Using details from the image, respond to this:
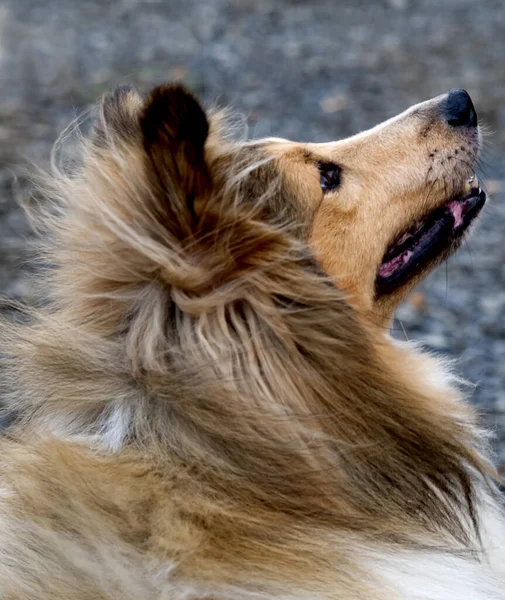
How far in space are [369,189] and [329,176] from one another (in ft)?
0.45

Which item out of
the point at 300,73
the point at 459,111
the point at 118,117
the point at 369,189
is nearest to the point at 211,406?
the point at 118,117

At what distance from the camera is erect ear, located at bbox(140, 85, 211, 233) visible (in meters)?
2.39

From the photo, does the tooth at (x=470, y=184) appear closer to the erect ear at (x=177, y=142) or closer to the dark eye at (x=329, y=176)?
the dark eye at (x=329, y=176)

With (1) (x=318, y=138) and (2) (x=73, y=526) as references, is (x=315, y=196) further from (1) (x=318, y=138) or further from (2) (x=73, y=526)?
(1) (x=318, y=138)

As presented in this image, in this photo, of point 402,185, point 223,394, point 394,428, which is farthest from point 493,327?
point 223,394

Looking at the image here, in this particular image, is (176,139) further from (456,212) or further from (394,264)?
(456,212)

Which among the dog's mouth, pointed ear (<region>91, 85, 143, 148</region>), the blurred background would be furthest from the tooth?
the blurred background

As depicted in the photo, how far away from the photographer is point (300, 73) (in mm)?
11867

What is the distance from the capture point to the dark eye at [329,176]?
10.4ft

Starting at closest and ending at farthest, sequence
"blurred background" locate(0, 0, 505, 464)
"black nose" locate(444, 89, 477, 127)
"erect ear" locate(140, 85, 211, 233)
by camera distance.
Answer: "erect ear" locate(140, 85, 211, 233), "black nose" locate(444, 89, 477, 127), "blurred background" locate(0, 0, 505, 464)

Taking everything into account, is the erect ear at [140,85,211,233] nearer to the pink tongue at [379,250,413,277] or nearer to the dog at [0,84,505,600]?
the dog at [0,84,505,600]

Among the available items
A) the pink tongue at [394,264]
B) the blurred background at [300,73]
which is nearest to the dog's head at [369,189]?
the pink tongue at [394,264]

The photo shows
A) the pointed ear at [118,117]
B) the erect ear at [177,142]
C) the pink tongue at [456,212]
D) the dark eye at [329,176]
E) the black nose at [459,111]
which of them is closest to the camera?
the erect ear at [177,142]

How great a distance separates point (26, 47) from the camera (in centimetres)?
1327
